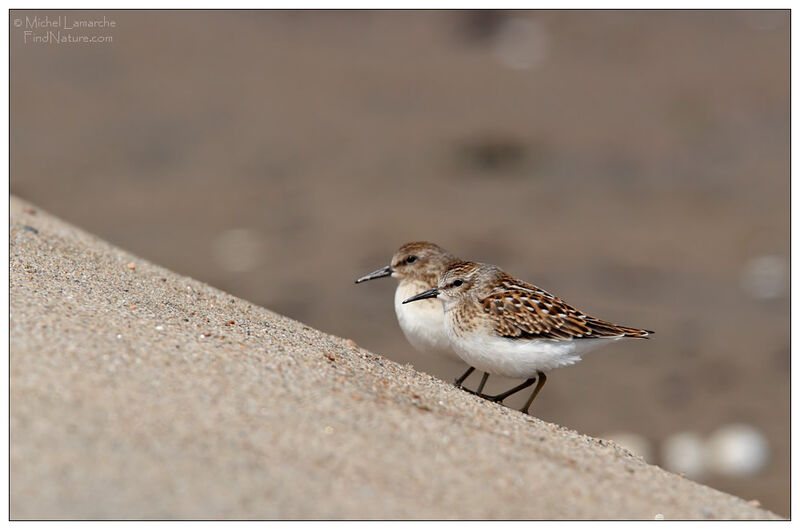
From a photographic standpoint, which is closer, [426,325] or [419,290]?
[426,325]

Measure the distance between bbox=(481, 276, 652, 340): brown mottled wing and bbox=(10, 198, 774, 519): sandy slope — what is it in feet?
3.08

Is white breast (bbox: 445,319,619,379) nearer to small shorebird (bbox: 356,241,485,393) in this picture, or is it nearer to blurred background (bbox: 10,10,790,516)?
small shorebird (bbox: 356,241,485,393)

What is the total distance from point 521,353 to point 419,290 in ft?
5.54

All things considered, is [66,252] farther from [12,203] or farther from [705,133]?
[705,133]

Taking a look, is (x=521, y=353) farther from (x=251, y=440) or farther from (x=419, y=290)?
(x=251, y=440)

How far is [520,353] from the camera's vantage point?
658cm

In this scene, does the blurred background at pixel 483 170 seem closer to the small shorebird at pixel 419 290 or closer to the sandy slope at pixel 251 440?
the small shorebird at pixel 419 290

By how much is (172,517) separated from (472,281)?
3690mm

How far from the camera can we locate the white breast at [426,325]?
7.38 meters

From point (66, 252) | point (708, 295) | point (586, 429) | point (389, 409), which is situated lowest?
point (586, 429)

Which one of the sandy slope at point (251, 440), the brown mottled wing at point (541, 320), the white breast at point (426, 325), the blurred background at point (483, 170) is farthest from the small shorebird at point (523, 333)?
the blurred background at point (483, 170)

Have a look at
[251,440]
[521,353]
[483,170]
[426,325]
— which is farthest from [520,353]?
[483,170]

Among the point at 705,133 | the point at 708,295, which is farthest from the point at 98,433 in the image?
the point at 705,133

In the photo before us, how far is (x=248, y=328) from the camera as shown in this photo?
594 cm
